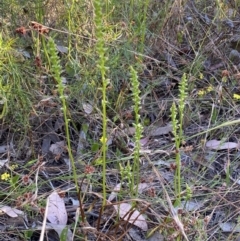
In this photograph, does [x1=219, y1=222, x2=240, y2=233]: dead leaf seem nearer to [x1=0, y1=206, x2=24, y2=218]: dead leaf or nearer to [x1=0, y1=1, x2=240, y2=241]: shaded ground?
[x1=0, y1=1, x2=240, y2=241]: shaded ground

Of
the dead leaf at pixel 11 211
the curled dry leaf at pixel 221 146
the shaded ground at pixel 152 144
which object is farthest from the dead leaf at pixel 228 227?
the dead leaf at pixel 11 211

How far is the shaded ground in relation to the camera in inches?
51.7

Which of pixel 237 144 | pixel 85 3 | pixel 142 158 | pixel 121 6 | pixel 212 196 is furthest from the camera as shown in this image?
pixel 121 6

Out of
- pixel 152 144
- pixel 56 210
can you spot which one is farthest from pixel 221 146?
pixel 56 210

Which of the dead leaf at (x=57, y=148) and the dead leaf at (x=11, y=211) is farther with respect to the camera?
the dead leaf at (x=57, y=148)

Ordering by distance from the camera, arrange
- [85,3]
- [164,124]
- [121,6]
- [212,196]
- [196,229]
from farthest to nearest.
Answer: [121,6] < [85,3] < [164,124] < [212,196] < [196,229]

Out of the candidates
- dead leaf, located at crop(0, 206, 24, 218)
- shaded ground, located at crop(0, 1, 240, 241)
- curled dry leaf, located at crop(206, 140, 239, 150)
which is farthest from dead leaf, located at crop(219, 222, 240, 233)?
dead leaf, located at crop(0, 206, 24, 218)

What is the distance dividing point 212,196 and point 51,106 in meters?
0.61

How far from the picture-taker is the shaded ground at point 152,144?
1.31 m

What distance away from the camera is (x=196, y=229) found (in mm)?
1200

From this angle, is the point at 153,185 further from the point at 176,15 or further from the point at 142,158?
the point at 176,15

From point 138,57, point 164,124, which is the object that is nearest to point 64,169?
point 164,124

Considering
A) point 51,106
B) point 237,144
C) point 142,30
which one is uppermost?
point 142,30

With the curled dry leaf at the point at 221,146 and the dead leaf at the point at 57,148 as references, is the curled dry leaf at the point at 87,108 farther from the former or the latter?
the curled dry leaf at the point at 221,146
